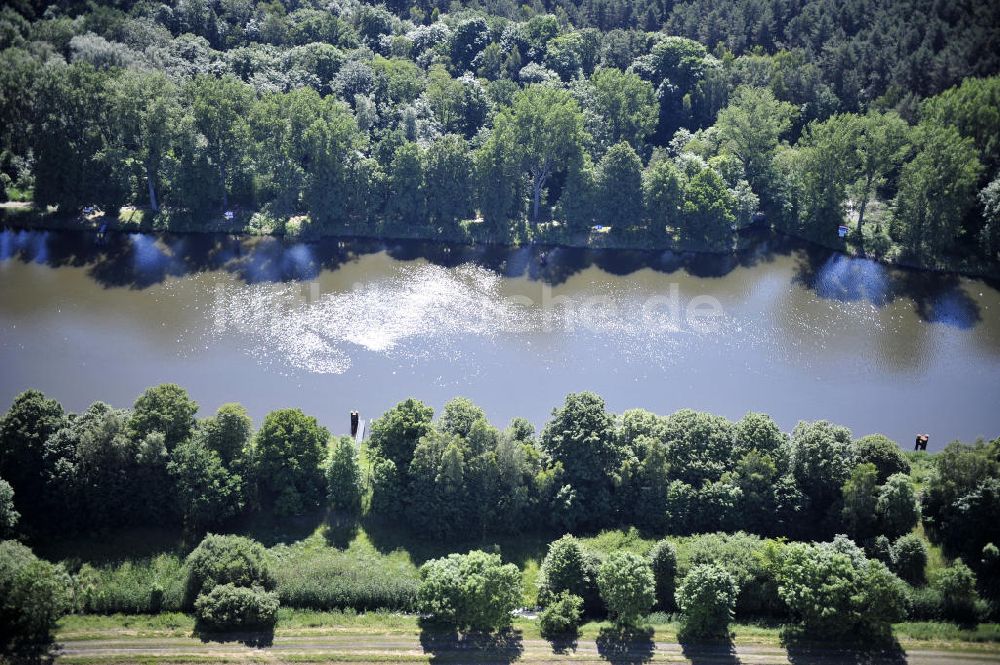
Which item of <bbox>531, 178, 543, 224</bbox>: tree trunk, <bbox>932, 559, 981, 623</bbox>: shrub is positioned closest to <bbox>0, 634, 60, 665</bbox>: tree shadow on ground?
<bbox>932, 559, 981, 623</bbox>: shrub

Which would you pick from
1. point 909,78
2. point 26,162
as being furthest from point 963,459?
point 26,162

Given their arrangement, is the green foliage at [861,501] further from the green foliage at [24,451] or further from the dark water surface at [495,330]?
the green foliage at [24,451]

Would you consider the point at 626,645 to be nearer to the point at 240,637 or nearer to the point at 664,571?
the point at 664,571

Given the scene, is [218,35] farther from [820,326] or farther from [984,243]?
[984,243]

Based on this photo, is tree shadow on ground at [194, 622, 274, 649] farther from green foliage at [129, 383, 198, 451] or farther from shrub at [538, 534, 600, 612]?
shrub at [538, 534, 600, 612]

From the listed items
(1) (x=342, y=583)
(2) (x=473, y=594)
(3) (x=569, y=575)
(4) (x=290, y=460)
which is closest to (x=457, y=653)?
(2) (x=473, y=594)

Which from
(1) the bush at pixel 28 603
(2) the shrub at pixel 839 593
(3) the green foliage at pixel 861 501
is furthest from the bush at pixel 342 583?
(3) the green foliage at pixel 861 501
